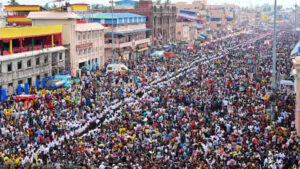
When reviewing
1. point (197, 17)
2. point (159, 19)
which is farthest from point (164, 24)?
point (197, 17)

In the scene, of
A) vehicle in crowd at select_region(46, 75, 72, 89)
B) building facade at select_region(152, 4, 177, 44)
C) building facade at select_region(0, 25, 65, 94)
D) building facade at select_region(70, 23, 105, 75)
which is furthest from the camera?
building facade at select_region(152, 4, 177, 44)

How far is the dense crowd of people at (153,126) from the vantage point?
19.8 m

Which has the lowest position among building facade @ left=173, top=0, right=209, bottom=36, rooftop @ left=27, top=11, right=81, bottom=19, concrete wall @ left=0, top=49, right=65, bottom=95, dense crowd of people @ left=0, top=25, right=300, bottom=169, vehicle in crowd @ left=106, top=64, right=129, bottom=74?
dense crowd of people @ left=0, top=25, right=300, bottom=169

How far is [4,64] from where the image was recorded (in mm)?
32719

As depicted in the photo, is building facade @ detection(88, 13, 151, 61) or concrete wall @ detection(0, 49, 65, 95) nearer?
concrete wall @ detection(0, 49, 65, 95)

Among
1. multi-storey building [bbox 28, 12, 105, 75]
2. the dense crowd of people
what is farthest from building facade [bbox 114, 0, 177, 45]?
the dense crowd of people

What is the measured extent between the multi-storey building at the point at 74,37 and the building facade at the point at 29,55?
0.99m

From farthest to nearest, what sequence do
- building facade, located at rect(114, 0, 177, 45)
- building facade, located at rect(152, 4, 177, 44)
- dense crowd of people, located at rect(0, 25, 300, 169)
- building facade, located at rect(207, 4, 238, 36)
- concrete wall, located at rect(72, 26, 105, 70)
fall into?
building facade, located at rect(207, 4, 238, 36) → building facade, located at rect(152, 4, 177, 44) → building facade, located at rect(114, 0, 177, 45) → concrete wall, located at rect(72, 26, 105, 70) → dense crowd of people, located at rect(0, 25, 300, 169)

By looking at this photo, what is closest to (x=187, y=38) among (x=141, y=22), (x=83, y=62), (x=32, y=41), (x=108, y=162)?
(x=141, y=22)

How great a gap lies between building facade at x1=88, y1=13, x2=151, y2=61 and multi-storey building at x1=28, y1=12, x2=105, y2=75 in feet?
16.1

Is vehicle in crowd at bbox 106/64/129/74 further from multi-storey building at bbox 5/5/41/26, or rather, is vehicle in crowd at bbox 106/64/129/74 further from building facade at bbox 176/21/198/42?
building facade at bbox 176/21/198/42

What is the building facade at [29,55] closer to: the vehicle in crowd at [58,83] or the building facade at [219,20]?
the vehicle in crowd at [58,83]

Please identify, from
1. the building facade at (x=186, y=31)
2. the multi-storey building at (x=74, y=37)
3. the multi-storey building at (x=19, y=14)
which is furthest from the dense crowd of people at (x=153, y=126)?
the building facade at (x=186, y=31)

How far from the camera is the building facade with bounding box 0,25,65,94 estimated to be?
109 feet
